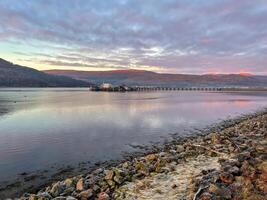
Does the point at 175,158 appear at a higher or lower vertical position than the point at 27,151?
higher

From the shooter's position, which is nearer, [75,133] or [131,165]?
[131,165]

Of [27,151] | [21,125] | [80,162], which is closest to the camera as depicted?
[80,162]

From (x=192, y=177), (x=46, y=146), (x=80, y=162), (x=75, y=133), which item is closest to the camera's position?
(x=192, y=177)

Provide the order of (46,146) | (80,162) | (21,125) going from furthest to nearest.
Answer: (21,125) → (46,146) → (80,162)

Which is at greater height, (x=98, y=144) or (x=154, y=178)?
(x=154, y=178)

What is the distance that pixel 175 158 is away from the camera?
36.4 feet

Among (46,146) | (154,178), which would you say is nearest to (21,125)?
(46,146)

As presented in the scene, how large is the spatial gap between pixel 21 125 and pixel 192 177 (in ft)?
73.8

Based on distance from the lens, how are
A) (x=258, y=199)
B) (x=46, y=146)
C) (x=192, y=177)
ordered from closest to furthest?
(x=258, y=199) < (x=192, y=177) < (x=46, y=146)

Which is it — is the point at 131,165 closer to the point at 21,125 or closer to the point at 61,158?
the point at 61,158

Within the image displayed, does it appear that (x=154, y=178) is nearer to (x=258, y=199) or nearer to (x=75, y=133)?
(x=258, y=199)

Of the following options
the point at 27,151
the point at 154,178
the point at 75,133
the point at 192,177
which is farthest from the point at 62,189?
the point at 75,133

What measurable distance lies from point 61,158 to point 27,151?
289 cm

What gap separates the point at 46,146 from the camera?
17562mm
